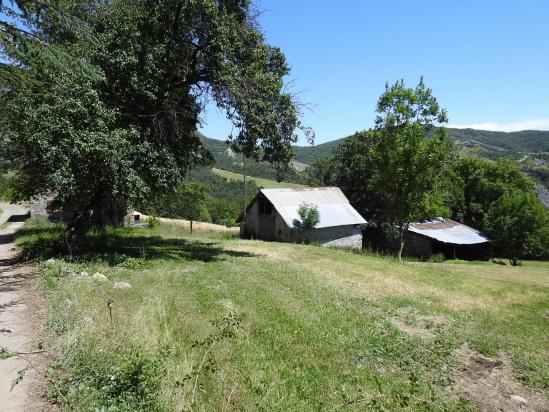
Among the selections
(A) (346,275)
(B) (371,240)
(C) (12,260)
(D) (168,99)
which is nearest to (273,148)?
(D) (168,99)

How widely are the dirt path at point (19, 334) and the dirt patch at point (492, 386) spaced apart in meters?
6.45

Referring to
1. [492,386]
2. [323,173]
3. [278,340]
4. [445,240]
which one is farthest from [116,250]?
[323,173]

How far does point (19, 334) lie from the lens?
23.8 ft

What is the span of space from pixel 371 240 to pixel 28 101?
38.1 meters

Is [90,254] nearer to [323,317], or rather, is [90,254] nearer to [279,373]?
[323,317]

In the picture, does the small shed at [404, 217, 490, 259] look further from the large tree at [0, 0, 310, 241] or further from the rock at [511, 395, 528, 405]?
the rock at [511, 395, 528, 405]

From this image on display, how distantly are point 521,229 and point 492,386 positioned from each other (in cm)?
4108

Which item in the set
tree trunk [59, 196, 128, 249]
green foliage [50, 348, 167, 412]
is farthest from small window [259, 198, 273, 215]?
green foliage [50, 348, 167, 412]

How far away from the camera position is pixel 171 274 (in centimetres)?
1400

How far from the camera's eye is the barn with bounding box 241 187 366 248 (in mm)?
34844

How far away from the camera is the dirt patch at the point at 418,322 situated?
32.9 ft

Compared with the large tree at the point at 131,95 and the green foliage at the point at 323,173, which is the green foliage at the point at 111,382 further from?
the green foliage at the point at 323,173

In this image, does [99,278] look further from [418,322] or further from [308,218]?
[308,218]

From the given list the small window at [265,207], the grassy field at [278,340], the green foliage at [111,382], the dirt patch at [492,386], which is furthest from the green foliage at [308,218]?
the green foliage at [111,382]
